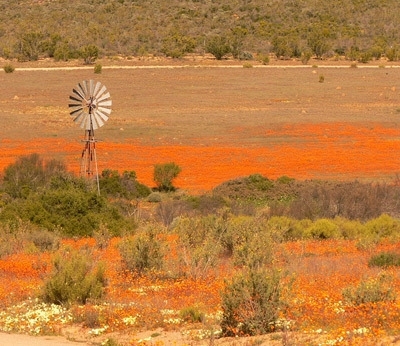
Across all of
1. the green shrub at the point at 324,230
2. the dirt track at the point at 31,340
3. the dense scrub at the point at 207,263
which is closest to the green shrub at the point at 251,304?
the dense scrub at the point at 207,263

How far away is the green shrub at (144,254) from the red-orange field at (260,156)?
1645cm

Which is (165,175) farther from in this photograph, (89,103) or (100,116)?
(89,103)

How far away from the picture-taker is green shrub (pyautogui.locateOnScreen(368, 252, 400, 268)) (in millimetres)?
→ 15617

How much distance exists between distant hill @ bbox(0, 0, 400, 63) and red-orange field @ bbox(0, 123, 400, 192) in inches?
1632

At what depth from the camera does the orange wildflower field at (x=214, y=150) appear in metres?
11.1

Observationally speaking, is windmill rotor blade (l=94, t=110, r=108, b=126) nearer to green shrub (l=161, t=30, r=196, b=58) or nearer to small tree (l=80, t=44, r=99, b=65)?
small tree (l=80, t=44, r=99, b=65)

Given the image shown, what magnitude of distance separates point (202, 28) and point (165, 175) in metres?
84.0

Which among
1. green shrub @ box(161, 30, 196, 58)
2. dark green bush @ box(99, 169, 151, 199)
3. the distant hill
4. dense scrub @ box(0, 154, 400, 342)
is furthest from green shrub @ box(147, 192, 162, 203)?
green shrub @ box(161, 30, 196, 58)

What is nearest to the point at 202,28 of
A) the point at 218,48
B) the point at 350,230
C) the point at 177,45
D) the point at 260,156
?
the point at 177,45

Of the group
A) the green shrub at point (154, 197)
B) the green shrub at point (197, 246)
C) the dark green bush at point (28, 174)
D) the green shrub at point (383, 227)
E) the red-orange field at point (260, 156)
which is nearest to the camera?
the green shrub at point (197, 246)

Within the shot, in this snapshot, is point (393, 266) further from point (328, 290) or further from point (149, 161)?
point (149, 161)

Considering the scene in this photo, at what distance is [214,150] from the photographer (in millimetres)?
40562

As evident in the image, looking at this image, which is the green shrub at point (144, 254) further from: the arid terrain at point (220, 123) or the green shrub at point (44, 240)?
the arid terrain at point (220, 123)

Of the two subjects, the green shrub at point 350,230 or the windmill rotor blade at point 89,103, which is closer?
the green shrub at point 350,230
